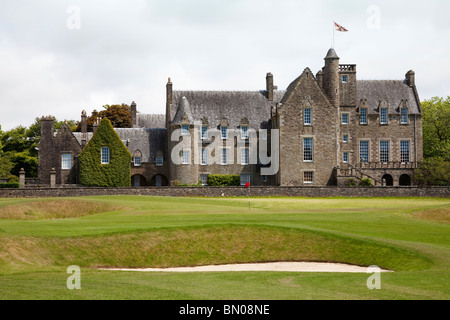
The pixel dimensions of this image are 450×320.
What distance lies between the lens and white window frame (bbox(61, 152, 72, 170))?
66.1 meters

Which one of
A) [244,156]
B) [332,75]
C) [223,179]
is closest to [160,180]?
[223,179]

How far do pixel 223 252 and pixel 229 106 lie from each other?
4858 centimetres

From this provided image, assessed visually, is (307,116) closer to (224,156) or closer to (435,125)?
(224,156)

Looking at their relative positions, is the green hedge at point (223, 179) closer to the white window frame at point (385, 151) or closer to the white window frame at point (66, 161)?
the white window frame at point (66, 161)

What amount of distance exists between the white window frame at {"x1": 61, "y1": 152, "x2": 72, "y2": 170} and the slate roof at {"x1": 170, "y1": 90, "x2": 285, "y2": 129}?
13.1 metres

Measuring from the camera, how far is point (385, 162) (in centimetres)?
6625

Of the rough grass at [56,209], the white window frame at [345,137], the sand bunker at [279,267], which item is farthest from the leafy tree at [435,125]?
the sand bunker at [279,267]

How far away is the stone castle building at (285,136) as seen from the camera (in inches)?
2534

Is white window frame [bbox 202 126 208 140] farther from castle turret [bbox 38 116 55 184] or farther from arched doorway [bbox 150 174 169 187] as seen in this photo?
castle turret [bbox 38 116 55 184]

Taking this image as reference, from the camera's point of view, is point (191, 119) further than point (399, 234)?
Yes

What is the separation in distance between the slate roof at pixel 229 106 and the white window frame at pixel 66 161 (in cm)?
1305
